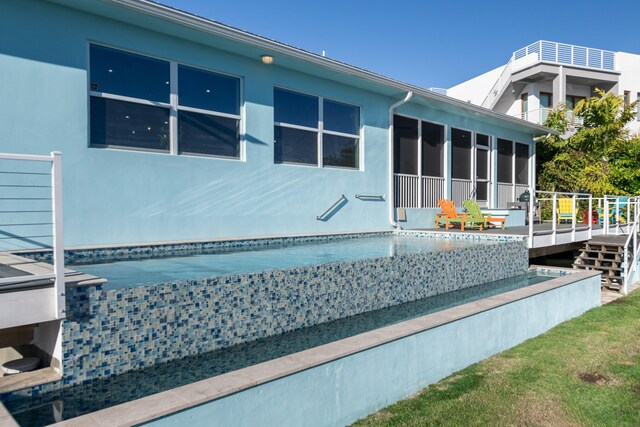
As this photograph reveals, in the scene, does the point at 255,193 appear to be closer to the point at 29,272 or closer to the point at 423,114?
the point at 29,272

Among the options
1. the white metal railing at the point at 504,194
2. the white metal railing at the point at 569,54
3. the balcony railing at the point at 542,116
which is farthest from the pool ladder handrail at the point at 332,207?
the white metal railing at the point at 569,54

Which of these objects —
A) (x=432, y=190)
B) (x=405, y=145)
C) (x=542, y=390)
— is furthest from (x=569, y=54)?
(x=542, y=390)

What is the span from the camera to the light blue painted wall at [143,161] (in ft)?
19.7

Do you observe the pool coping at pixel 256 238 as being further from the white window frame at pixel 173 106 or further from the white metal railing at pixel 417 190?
the white window frame at pixel 173 106

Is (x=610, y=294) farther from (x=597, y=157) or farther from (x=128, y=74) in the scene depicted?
(x=597, y=157)

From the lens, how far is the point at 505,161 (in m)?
16.4

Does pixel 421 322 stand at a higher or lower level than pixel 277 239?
lower

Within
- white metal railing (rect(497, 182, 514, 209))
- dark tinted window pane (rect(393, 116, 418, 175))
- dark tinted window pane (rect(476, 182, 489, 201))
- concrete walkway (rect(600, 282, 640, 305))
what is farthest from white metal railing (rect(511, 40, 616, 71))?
concrete walkway (rect(600, 282, 640, 305))

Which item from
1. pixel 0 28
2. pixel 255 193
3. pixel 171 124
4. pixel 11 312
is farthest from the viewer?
pixel 255 193

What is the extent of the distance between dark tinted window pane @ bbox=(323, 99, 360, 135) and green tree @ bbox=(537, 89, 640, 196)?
10599 millimetres

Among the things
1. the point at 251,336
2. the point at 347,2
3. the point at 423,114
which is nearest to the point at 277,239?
the point at 251,336

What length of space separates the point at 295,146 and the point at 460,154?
6.84 m

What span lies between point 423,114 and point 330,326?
903 cm

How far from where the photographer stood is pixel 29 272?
3.74m
